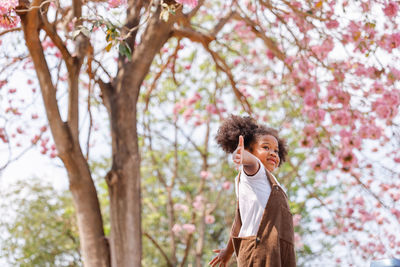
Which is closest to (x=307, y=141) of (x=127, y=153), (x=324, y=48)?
(x=324, y=48)

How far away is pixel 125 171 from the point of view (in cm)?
382

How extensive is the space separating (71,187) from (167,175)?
5641mm

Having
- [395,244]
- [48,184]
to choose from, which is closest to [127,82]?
[395,244]

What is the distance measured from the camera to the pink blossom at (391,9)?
157 inches

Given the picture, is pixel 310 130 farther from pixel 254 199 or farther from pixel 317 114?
pixel 254 199

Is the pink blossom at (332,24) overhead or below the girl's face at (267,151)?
overhead

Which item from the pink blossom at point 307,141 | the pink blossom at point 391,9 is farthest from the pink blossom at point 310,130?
the pink blossom at point 391,9

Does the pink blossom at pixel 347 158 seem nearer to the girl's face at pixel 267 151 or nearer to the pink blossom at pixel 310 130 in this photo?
the pink blossom at pixel 310 130

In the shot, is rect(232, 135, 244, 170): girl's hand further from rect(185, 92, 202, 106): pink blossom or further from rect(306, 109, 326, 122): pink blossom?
rect(185, 92, 202, 106): pink blossom

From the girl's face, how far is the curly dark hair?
0.04 meters

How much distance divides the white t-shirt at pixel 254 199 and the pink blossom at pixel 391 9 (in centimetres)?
231

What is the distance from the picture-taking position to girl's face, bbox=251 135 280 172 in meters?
2.61

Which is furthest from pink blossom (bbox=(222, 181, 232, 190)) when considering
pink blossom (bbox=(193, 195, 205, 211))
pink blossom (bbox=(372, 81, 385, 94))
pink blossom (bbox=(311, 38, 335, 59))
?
pink blossom (bbox=(372, 81, 385, 94))

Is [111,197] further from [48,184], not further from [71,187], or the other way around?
[48,184]
